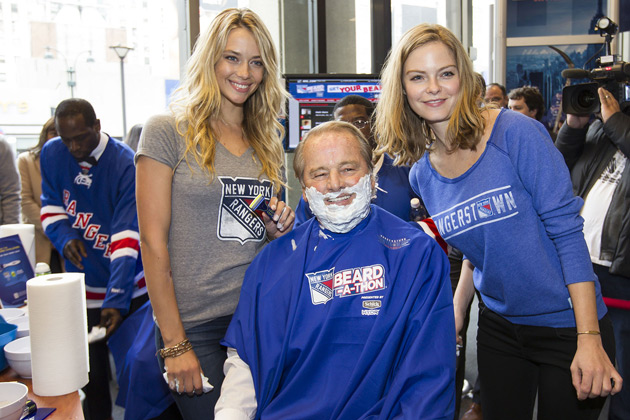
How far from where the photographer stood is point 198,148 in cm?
163

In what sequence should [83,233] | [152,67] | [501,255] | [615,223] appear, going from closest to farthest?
[501,255]
[615,223]
[83,233]
[152,67]

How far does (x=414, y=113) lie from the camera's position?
179cm

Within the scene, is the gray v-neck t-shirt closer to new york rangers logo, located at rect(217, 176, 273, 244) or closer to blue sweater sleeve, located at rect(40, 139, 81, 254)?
new york rangers logo, located at rect(217, 176, 273, 244)

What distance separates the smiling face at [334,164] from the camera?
5.20ft

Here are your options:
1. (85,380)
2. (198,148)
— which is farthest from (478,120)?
(85,380)

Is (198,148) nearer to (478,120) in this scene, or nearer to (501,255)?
(478,120)

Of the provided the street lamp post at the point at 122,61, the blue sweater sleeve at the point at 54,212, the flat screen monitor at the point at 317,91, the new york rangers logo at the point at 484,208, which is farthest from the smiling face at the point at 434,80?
the street lamp post at the point at 122,61

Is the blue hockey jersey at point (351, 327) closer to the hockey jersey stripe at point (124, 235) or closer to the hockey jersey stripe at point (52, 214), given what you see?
the hockey jersey stripe at point (124, 235)

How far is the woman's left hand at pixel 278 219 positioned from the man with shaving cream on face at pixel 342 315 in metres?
0.05

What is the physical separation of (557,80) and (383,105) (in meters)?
3.49

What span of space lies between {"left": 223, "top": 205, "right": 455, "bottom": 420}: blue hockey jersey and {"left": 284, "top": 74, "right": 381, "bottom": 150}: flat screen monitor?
196 cm

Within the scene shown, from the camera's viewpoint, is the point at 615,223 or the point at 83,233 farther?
the point at 83,233

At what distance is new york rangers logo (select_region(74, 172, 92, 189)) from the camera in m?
2.47

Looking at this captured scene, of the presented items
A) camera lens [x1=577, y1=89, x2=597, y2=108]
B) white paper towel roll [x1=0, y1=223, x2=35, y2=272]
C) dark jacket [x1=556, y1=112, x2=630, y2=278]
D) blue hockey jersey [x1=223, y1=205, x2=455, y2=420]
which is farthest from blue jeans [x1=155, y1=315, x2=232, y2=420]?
camera lens [x1=577, y1=89, x2=597, y2=108]
